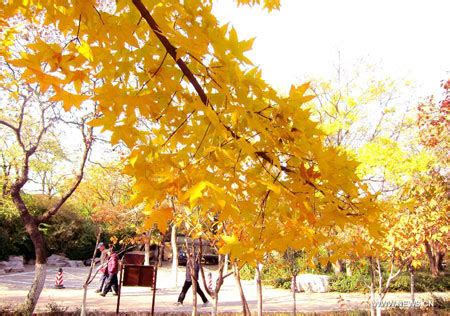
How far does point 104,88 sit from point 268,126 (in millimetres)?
571

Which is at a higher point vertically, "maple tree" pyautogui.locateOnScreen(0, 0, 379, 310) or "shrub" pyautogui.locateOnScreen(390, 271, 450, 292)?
"maple tree" pyautogui.locateOnScreen(0, 0, 379, 310)

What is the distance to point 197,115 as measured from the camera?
1407 millimetres

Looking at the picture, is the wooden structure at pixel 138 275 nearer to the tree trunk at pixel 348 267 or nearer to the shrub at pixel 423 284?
the tree trunk at pixel 348 267

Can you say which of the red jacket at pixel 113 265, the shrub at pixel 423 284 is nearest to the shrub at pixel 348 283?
the shrub at pixel 423 284

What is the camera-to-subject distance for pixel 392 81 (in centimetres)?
1744

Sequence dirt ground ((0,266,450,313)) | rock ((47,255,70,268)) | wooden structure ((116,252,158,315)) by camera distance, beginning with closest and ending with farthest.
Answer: wooden structure ((116,252,158,315)), dirt ground ((0,266,450,313)), rock ((47,255,70,268))

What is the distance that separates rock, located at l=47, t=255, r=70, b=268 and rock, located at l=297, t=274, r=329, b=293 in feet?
47.2

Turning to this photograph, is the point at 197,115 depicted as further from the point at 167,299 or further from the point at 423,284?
the point at 423,284

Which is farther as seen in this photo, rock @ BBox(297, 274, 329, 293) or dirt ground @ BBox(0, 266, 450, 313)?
rock @ BBox(297, 274, 329, 293)

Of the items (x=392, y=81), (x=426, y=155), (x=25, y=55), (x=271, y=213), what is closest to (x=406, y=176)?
(x=426, y=155)

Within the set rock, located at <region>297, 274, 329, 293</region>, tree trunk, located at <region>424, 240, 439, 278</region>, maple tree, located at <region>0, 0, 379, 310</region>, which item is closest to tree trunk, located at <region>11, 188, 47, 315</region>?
maple tree, located at <region>0, 0, 379, 310</region>

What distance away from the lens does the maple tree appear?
3.86ft

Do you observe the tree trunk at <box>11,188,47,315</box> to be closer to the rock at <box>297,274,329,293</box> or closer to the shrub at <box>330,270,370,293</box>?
the rock at <box>297,274,329,293</box>

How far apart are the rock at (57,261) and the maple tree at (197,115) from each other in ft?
76.5
